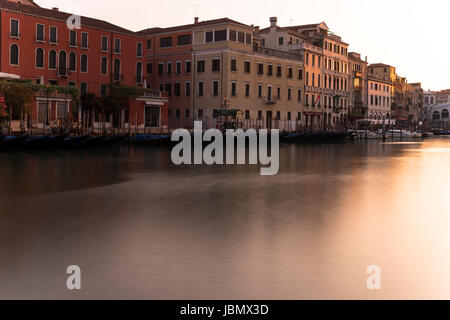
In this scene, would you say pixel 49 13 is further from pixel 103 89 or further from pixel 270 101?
pixel 270 101

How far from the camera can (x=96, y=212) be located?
1009cm

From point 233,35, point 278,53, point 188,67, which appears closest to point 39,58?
point 188,67

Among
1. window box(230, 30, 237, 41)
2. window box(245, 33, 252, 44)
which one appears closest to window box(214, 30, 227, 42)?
window box(230, 30, 237, 41)

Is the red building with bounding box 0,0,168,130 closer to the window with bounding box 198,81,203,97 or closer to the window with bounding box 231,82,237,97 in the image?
the window with bounding box 198,81,203,97

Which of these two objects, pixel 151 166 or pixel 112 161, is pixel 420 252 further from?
pixel 112 161

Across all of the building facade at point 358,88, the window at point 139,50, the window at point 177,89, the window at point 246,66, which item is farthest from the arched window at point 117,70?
the building facade at point 358,88

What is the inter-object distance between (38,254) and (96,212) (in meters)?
3.34

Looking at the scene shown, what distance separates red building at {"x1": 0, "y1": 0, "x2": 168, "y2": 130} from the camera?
35941mm

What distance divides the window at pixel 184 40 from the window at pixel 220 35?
2.71 metres

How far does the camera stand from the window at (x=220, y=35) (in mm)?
45531

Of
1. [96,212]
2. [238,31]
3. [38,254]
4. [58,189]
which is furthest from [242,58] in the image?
[38,254]

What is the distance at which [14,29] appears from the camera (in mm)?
36156

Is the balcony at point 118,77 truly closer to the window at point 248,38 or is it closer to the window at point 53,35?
the window at point 53,35

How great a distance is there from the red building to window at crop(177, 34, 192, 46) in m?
4.48
